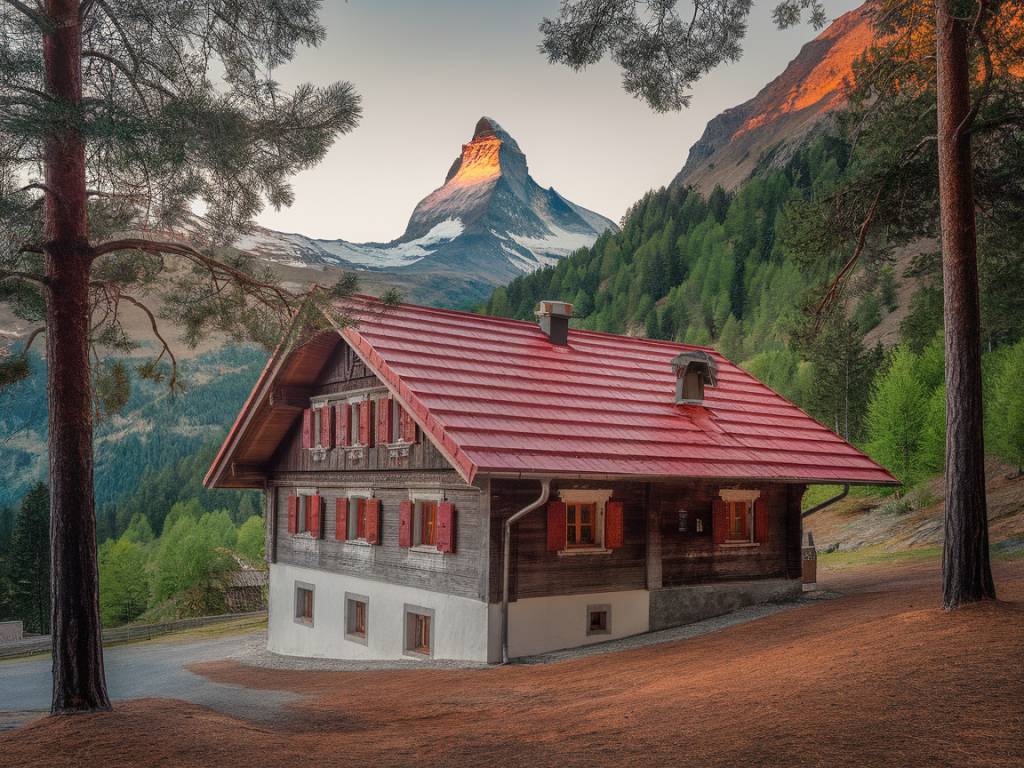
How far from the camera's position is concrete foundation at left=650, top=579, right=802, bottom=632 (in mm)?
18547

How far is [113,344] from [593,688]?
8718mm

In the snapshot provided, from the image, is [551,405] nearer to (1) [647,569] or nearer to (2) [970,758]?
(1) [647,569]

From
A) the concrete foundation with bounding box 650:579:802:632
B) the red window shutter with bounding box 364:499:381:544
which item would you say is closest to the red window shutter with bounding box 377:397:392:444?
the red window shutter with bounding box 364:499:381:544

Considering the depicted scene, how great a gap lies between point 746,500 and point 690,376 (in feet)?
11.4

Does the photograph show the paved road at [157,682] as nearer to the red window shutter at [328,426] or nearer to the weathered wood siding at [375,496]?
the weathered wood siding at [375,496]

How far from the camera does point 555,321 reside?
74.5 feet

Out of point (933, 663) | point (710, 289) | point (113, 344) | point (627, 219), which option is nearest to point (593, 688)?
point (933, 663)

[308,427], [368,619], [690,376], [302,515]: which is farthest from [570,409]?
[302,515]

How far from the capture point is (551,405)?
18.5 m

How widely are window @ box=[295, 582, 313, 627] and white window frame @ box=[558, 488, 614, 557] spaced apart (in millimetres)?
9482

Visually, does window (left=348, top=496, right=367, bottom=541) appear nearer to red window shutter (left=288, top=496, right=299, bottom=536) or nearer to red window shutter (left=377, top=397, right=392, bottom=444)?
red window shutter (left=377, top=397, right=392, bottom=444)

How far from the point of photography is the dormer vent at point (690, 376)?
21.7 meters

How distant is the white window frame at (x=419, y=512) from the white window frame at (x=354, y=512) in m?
2.12

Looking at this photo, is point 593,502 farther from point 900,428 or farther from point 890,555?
point 900,428
